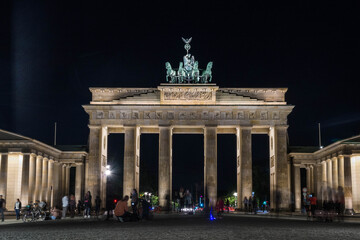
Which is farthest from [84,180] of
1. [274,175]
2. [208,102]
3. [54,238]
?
[54,238]

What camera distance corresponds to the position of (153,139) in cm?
10744

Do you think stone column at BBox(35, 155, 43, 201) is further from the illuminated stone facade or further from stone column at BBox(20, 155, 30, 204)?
the illuminated stone facade

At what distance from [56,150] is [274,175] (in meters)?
28.5

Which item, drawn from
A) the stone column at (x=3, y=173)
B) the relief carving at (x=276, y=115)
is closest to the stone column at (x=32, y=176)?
the stone column at (x=3, y=173)

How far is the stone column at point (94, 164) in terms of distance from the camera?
2522 inches

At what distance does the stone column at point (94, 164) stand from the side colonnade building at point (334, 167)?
82.8 ft

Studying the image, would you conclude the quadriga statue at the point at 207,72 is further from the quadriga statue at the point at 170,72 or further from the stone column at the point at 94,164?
the stone column at the point at 94,164

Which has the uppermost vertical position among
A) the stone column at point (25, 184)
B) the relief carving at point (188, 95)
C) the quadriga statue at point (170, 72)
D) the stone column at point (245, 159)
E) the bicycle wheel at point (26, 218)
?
the quadriga statue at point (170, 72)

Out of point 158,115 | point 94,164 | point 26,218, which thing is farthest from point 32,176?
point 26,218

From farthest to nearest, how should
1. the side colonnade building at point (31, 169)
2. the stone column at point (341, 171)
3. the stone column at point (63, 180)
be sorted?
1. the stone column at point (63, 180)
2. the stone column at point (341, 171)
3. the side colonnade building at point (31, 169)

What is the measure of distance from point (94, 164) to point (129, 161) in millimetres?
4377

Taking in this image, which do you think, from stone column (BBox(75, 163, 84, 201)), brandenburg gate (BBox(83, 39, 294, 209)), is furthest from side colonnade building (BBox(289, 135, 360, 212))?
stone column (BBox(75, 163, 84, 201))

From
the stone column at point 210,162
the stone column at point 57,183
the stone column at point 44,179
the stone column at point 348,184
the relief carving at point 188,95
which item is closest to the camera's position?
the stone column at point 348,184

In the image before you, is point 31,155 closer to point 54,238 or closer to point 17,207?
point 17,207
